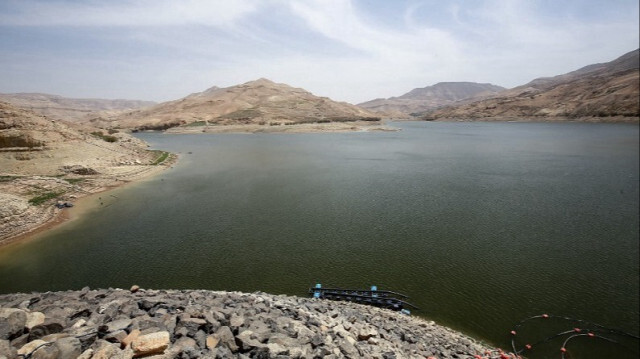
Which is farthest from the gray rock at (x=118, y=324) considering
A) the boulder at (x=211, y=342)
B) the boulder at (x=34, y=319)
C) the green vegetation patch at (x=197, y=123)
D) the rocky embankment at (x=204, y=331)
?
the green vegetation patch at (x=197, y=123)

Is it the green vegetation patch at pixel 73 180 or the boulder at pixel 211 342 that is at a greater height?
the boulder at pixel 211 342

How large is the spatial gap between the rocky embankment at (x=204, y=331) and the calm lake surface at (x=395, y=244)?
375 centimetres

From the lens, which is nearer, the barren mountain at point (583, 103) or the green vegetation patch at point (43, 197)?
the green vegetation patch at point (43, 197)

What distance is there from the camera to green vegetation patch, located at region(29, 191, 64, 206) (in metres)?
31.1

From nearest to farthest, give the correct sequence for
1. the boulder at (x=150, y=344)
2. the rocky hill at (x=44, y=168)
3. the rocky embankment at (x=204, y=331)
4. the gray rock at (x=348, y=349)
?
Answer: the boulder at (x=150, y=344)
the rocky embankment at (x=204, y=331)
the gray rock at (x=348, y=349)
the rocky hill at (x=44, y=168)

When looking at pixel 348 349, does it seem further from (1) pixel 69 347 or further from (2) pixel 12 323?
(2) pixel 12 323

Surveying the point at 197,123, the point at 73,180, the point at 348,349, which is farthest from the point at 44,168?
the point at 197,123

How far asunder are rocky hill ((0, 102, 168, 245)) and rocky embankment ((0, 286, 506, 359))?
762 inches

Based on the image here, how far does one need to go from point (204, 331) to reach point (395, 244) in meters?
15.6

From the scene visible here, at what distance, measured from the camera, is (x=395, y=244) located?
22766 millimetres

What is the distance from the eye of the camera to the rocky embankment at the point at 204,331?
8.81 meters

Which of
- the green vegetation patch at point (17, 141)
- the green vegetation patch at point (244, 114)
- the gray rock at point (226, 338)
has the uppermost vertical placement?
the green vegetation patch at point (244, 114)

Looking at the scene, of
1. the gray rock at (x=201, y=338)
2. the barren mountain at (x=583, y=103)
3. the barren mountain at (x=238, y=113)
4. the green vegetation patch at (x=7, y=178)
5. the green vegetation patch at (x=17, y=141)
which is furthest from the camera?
the barren mountain at (x=238, y=113)

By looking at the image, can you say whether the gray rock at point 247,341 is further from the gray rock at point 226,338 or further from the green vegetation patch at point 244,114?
the green vegetation patch at point 244,114
